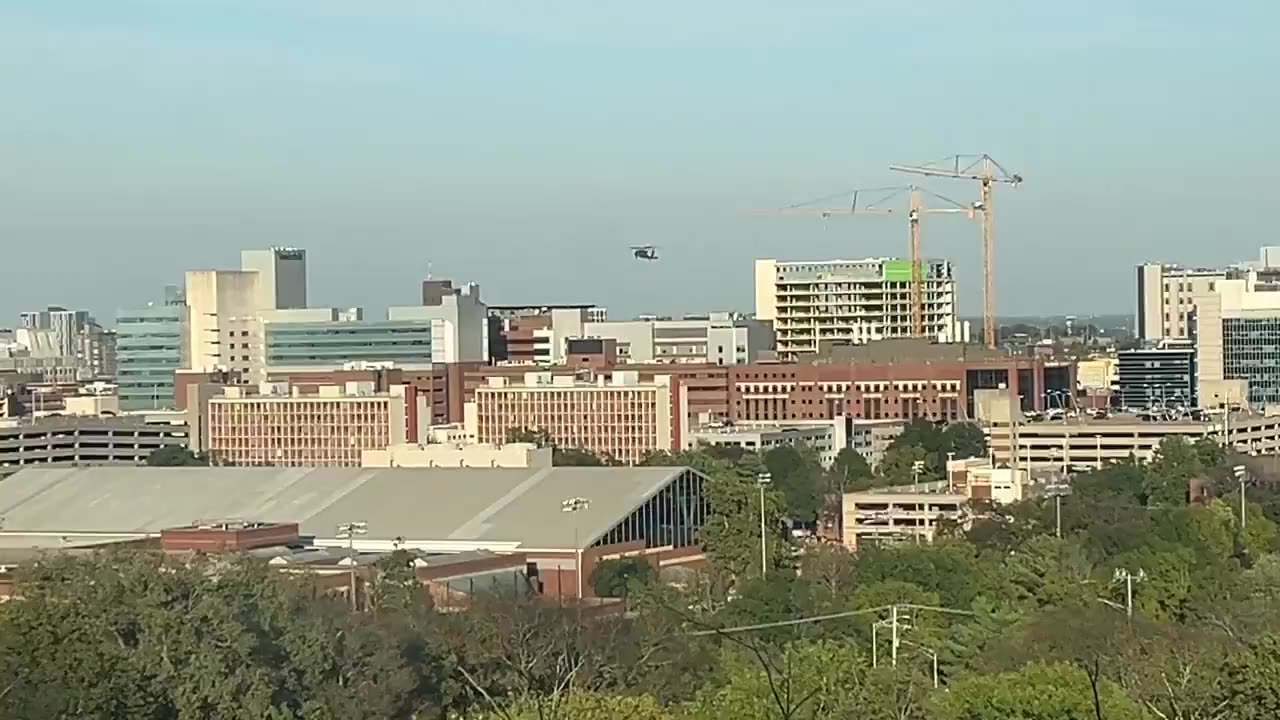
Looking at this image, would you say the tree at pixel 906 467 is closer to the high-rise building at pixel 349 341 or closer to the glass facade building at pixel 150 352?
the high-rise building at pixel 349 341

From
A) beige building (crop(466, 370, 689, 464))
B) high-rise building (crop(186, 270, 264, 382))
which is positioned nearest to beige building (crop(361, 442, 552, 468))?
beige building (crop(466, 370, 689, 464))

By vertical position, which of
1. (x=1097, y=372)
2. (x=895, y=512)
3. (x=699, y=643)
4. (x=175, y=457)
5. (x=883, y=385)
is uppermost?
(x=1097, y=372)

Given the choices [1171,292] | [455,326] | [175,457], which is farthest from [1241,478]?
[1171,292]

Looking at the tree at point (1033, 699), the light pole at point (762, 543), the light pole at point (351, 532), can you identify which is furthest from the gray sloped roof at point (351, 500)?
the tree at point (1033, 699)

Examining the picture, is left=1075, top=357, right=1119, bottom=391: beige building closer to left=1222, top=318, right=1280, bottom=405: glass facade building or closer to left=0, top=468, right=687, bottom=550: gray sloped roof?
left=1222, top=318, right=1280, bottom=405: glass facade building

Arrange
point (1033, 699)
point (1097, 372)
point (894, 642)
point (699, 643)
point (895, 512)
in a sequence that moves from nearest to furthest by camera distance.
Result: point (1033, 699) → point (894, 642) → point (699, 643) → point (895, 512) → point (1097, 372)

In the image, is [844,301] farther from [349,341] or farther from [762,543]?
[762,543]

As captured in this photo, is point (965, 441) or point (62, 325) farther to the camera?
point (62, 325)
